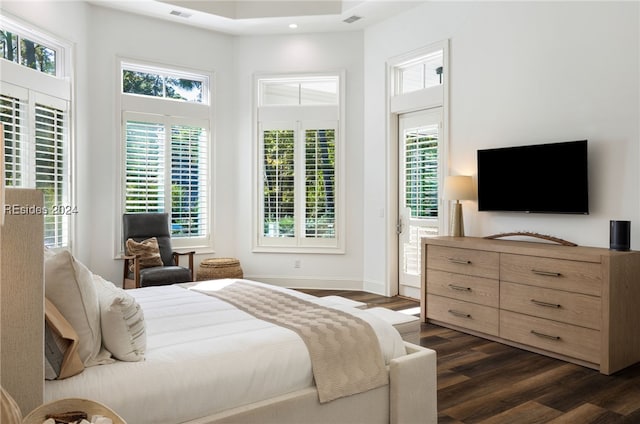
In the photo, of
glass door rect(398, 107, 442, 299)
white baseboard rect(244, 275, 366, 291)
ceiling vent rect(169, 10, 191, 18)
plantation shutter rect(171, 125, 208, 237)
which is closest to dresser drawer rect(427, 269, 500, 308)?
glass door rect(398, 107, 442, 299)

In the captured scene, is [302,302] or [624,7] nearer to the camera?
[302,302]

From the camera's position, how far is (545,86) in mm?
4137

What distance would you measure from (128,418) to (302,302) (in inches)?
50.5

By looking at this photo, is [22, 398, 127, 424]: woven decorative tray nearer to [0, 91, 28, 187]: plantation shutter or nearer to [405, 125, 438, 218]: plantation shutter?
[0, 91, 28, 187]: plantation shutter

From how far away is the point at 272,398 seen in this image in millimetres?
1946

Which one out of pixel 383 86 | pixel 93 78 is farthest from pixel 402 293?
pixel 93 78

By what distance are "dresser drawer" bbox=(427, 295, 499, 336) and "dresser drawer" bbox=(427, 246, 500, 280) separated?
0.28 meters

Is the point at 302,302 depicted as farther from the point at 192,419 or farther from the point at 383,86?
the point at 383,86

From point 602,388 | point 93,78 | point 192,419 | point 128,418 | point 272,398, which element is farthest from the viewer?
point 93,78

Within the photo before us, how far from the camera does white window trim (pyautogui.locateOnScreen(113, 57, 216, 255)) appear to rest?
561 cm

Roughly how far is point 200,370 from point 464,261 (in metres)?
2.93

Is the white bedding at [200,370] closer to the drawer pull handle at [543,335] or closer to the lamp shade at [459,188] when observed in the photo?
the drawer pull handle at [543,335]

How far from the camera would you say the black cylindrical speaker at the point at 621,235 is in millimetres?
3416

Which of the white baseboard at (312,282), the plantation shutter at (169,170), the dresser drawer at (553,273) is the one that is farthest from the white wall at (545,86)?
the plantation shutter at (169,170)
